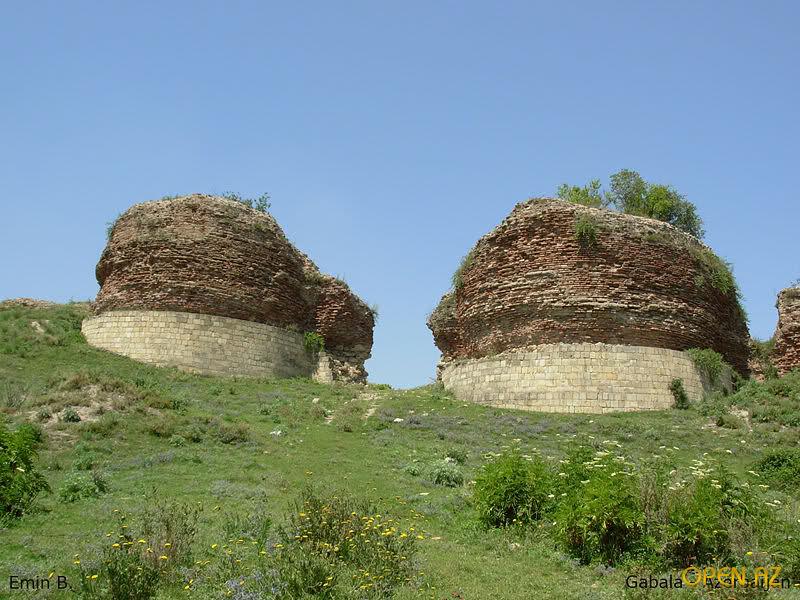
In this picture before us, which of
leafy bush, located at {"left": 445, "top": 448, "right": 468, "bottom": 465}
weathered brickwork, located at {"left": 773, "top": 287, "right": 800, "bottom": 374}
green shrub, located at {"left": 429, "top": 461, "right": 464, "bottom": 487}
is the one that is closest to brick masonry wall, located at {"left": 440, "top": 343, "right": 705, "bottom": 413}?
weathered brickwork, located at {"left": 773, "top": 287, "right": 800, "bottom": 374}

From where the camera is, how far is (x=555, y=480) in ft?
33.3

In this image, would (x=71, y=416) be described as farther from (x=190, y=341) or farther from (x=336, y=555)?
(x=336, y=555)

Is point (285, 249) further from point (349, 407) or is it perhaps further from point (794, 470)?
point (794, 470)

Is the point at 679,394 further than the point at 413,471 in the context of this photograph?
Yes

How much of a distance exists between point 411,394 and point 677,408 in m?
7.86

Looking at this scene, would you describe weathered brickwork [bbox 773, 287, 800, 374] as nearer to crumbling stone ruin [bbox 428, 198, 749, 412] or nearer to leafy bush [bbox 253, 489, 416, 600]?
crumbling stone ruin [bbox 428, 198, 749, 412]

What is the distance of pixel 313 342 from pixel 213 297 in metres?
4.27

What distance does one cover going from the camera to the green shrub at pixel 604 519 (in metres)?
8.45

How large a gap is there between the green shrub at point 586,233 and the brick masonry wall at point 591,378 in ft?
9.97

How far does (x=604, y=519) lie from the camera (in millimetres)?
8492

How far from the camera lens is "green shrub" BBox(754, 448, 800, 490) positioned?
43.1ft

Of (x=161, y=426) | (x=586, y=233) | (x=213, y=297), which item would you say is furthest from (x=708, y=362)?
(x=213, y=297)

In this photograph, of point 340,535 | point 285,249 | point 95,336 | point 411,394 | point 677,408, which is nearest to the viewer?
point 340,535

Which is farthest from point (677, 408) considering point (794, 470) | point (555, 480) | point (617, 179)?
point (617, 179)
